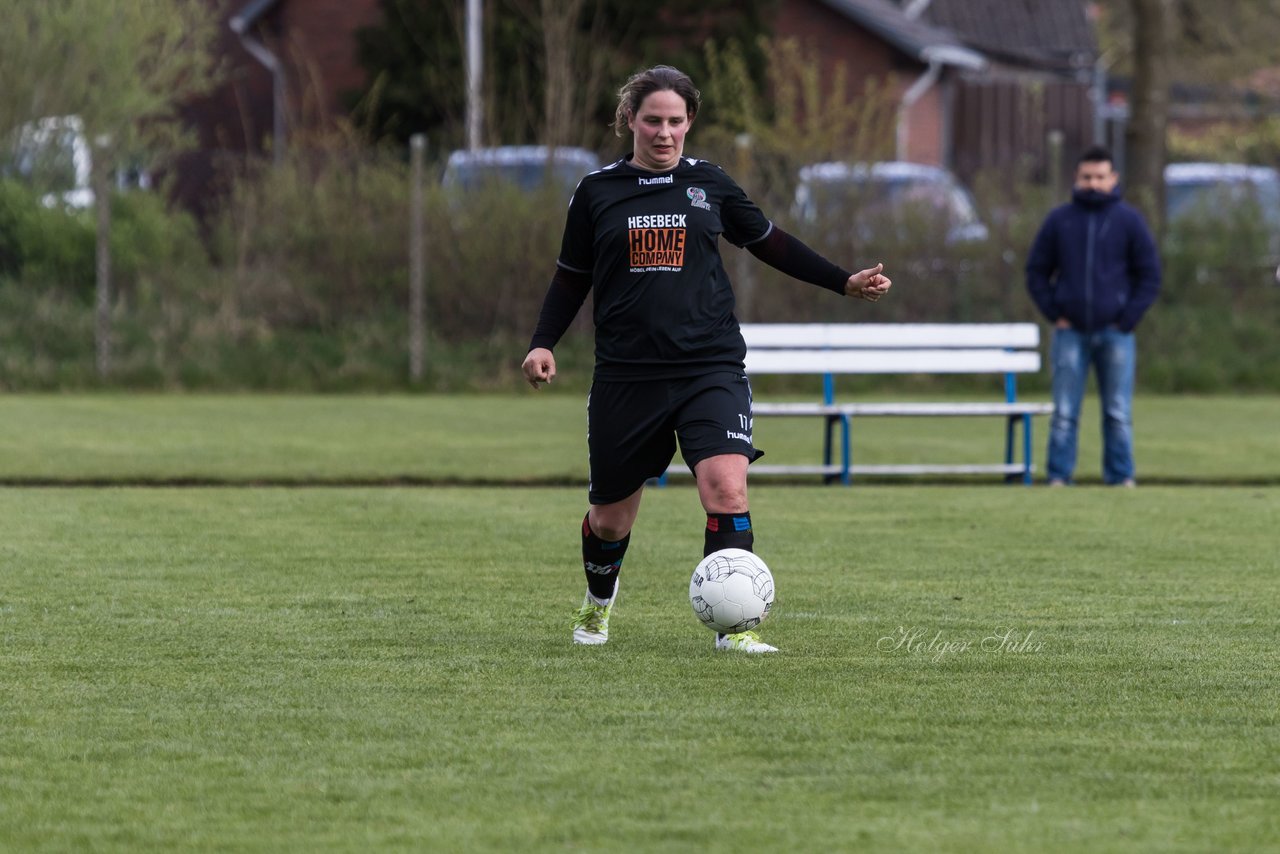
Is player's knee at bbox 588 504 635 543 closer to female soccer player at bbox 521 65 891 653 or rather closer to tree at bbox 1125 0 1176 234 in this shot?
female soccer player at bbox 521 65 891 653

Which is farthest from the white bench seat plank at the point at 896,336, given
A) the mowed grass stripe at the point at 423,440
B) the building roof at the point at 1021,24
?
the building roof at the point at 1021,24

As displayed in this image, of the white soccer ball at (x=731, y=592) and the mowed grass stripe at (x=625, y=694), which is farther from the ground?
the white soccer ball at (x=731, y=592)

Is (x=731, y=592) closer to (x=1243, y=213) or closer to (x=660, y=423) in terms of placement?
(x=660, y=423)

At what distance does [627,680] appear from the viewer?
617cm

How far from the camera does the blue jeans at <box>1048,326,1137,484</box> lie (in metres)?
12.8

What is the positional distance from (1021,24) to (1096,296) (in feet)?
111

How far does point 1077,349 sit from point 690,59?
53.5 ft

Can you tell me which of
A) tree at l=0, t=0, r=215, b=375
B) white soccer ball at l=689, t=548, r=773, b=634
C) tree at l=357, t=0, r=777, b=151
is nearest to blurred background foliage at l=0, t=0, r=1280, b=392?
tree at l=0, t=0, r=215, b=375

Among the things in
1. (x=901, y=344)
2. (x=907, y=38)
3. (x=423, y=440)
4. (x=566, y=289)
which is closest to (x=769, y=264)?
(x=566, y=289)

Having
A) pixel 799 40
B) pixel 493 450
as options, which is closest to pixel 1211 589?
pixel 493 450

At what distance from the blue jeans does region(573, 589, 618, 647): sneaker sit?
21.5ft

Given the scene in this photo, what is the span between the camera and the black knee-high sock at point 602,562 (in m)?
6.89

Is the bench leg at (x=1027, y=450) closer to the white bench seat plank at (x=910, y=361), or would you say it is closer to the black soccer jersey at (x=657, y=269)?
the white bench seat plank at (x=910, y=361)

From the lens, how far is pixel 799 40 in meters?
33.0
